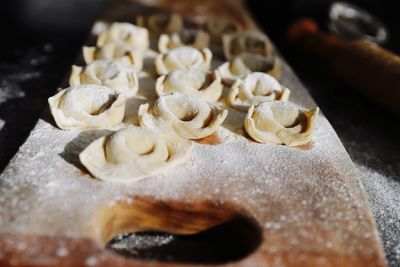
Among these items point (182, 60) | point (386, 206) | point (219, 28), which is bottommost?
point (386, 206)

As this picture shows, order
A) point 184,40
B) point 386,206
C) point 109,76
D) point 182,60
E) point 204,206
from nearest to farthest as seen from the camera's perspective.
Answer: point 204,206 < point 386,206 < point 109,76 < point 182,60 < point 184,40

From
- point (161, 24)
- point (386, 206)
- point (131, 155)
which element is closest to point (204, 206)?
point (131, 155)

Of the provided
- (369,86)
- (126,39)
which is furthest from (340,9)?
(126,39)

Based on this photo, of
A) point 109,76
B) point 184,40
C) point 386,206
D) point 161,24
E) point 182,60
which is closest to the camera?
point 386,206

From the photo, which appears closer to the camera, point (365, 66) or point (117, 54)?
point (117, 54)

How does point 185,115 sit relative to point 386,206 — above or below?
above

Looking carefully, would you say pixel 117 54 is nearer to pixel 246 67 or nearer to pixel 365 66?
pixel 246 67

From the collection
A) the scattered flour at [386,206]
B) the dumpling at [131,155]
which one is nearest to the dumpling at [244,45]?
the scattered flour at [386,206]

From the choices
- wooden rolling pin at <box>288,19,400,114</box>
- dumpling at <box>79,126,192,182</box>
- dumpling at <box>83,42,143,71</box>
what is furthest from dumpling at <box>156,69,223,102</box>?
wooden rolling pin at <box>288,19,400,114</box>
